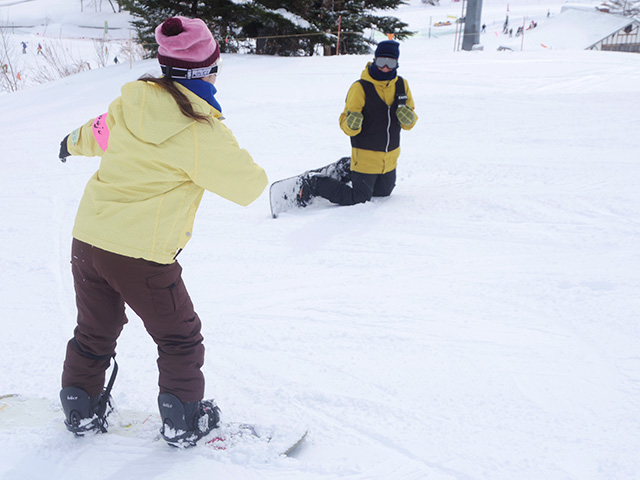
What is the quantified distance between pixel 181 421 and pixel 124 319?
1.43 ft

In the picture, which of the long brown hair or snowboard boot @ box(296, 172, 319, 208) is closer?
the long brown hair

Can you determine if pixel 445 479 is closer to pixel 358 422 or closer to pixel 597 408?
pixel 358 422

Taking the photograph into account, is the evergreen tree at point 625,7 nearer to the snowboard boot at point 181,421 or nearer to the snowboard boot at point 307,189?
the snowboard boot at point 307,189

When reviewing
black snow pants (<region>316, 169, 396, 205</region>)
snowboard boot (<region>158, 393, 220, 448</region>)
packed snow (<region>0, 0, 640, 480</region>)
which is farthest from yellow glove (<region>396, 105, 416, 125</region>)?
Result: snowboard boot (<region>158, 393, 220, 448</region>)

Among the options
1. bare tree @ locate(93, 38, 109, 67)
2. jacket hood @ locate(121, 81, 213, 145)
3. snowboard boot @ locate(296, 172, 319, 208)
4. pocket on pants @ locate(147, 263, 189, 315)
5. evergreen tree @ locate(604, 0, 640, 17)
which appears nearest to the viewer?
jacket hood @ locate(121, 81, 213, 145)

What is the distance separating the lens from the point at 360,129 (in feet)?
15.4

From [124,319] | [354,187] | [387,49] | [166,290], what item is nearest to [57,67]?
[354,187]

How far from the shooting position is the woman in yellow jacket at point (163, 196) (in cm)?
163

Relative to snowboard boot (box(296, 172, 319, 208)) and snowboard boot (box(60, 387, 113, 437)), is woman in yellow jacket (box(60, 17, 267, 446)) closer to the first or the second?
snowboard boot (box(60, 387, 113, 437))

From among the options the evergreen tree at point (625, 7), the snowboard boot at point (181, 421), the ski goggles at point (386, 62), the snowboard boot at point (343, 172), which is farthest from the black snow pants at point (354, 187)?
the evergreen tree at point (625, 7)

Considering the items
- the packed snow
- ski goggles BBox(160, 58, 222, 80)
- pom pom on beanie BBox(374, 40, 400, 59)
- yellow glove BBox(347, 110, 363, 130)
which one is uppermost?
pom pom on beanie BBox(374, 40, 400, 59)

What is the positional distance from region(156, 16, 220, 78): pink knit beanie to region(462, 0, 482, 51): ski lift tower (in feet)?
49.6

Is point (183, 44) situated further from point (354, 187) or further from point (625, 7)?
point (625, 7)

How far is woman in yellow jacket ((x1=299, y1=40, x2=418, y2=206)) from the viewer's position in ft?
15.2
